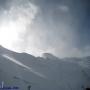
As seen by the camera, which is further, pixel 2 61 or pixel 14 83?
pixel 2 61

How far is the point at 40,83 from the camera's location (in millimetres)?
146750

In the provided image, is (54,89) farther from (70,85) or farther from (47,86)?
(70,85)

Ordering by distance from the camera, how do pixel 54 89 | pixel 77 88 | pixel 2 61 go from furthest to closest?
pixel 2 61, pixel 77 88, pixel 54 89

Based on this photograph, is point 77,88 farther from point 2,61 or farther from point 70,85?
point 2,61

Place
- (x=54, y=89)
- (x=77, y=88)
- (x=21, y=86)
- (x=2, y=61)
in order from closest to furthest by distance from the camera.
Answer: (x=21, y=86), (x=54, y=89), (x=77, y=88), (x=2, y=61)

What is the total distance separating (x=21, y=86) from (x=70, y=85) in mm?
52330

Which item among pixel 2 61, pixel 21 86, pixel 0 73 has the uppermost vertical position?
pixel 2 61

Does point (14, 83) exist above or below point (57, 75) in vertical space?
below

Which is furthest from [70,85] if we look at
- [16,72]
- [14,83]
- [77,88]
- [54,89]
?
[14,83]

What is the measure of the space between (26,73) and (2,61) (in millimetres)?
26519

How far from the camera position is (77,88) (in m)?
160

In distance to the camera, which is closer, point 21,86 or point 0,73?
point 21,86

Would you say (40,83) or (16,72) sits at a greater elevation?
(16,72)

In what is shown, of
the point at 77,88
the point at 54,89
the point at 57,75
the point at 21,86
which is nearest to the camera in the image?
the point at 21,86
